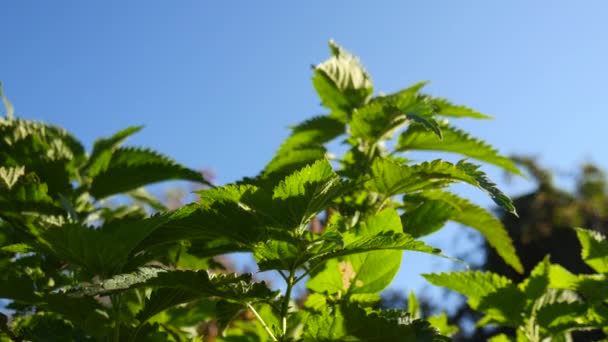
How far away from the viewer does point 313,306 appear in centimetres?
145

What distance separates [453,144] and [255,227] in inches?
27.0

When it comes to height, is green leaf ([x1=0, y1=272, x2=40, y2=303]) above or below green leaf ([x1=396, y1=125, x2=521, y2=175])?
below

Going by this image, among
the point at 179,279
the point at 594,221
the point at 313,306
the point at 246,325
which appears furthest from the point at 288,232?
the point at 594,221

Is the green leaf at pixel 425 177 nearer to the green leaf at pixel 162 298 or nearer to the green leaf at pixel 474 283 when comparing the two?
the green leaf at pixel 474 283

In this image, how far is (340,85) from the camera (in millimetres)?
1812

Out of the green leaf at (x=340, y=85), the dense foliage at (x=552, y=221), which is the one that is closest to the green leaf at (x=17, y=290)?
the green leaf at (x=340, y=85)

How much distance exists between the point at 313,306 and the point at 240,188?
1.48 ft

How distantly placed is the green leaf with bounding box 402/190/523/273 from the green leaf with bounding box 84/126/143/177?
0.85 m

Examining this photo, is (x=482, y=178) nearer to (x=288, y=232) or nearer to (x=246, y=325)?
(x=288, y=232)

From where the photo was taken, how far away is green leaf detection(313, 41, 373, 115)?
180cm

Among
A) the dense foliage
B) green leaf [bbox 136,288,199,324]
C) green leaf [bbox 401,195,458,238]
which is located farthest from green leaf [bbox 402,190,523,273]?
the dense foliage

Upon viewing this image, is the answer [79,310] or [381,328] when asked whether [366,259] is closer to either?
[381,328]

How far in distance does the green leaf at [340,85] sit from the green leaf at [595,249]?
0.69 metres

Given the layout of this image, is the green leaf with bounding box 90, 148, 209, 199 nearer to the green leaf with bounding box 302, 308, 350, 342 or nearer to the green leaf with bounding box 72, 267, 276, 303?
the green leaf with bounding box 72, 267, 276, 303
